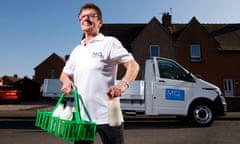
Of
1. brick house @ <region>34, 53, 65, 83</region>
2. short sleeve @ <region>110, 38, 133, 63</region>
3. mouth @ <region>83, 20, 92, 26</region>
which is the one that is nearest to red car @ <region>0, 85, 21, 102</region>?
mouth @ <region>83, 20, 92, 26</region>

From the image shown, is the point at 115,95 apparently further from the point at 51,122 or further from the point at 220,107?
the point at 220,107

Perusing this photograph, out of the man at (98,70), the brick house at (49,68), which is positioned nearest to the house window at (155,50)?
the man at (98,70)

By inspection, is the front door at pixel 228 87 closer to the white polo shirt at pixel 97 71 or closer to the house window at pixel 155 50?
the house window at pixel 155 50

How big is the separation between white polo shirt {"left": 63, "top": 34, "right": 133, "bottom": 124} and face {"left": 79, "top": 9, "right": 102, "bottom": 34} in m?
0.08

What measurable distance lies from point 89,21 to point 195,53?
25287 mm

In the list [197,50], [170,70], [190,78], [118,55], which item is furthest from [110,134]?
[197,50]

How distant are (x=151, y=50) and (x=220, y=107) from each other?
1740 centimetres

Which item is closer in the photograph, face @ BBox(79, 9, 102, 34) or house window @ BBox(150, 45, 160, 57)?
face @ BBox(79, 9, 102, 34)

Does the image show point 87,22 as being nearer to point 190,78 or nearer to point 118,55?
point 118,55

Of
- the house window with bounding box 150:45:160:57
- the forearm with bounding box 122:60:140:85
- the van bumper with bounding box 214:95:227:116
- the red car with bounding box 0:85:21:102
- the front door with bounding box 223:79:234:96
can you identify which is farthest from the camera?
the house window with bounding box 150:45:160:57

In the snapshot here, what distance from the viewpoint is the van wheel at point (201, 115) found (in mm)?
9078

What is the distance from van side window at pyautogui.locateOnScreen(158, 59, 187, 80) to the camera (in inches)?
355

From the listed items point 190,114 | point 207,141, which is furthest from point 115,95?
point 190,114

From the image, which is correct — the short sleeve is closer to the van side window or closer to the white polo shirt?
the white polo shirt
